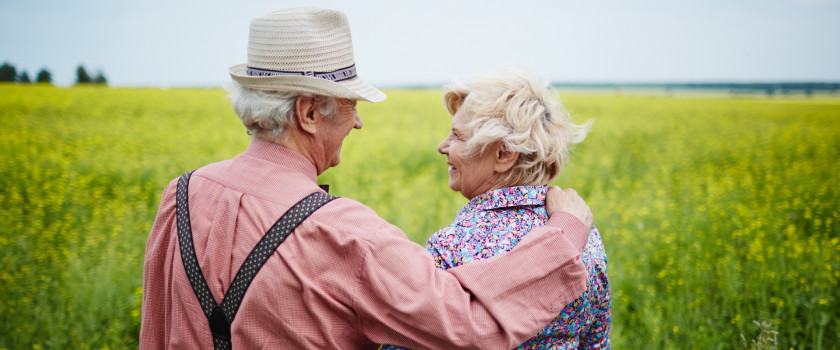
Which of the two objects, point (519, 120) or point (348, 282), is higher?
point (519, 120)

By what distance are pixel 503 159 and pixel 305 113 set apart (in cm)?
65

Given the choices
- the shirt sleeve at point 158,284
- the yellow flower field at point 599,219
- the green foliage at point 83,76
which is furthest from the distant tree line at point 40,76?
the shirt sleeve at point 158,284

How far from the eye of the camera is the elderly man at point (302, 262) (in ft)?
4.05

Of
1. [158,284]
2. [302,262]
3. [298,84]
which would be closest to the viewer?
[302,262]

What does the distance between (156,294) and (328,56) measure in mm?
858

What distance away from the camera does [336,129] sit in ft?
5.14

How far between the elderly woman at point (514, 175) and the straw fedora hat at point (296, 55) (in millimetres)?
410

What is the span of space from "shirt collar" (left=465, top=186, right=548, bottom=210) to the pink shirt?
0.96 ft

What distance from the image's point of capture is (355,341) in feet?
4.38

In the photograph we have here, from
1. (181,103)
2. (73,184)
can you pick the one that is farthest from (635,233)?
(181,103)

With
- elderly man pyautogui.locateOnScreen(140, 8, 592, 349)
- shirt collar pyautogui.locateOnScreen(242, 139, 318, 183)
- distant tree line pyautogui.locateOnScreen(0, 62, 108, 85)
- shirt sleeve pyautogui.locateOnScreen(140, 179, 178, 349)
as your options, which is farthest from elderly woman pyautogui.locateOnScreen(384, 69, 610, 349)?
distant tree line pyautogui.locateOnScreen(0, 62, 108, 85)

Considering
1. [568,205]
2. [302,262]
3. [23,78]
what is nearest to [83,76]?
[23,78]

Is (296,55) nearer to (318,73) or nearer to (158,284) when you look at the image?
(318,73)

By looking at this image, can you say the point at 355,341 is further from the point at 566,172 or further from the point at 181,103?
the point at 181,103
